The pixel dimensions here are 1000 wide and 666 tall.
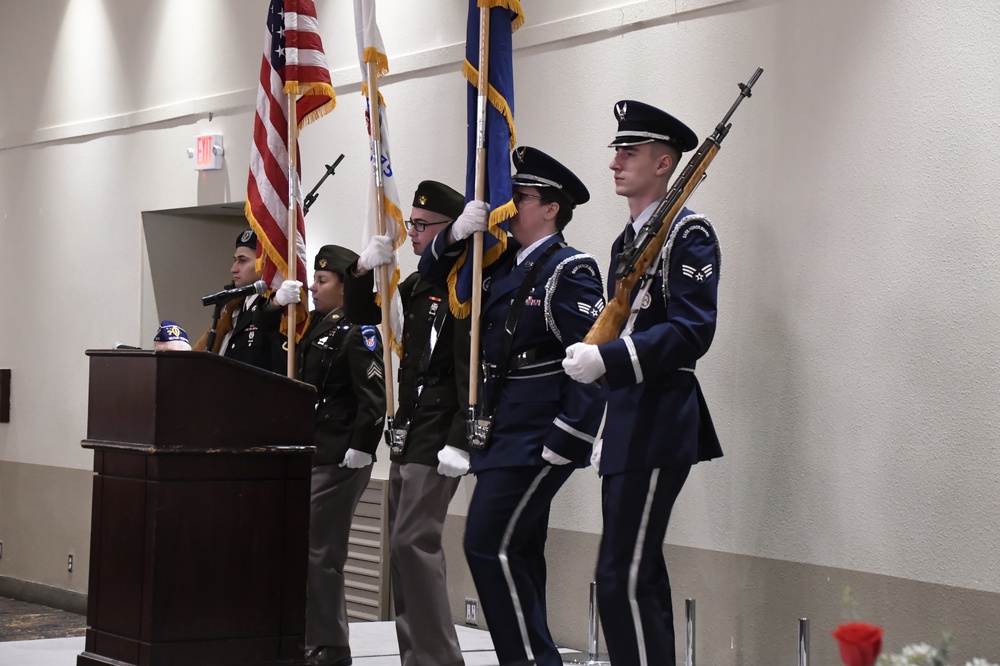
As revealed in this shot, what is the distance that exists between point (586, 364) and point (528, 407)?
1.68ft

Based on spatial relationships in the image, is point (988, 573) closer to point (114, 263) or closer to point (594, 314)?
point (594, 314)

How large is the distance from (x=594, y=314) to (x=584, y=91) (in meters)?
1.69

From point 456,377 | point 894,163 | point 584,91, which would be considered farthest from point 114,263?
point 894,163

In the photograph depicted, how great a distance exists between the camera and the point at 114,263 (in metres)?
7.79

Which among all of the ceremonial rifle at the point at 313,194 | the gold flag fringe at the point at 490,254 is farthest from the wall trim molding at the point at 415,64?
the gold flag fringe at the point at 490,254

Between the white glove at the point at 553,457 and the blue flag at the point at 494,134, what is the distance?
612mm

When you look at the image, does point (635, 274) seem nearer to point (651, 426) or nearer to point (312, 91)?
point (651, 426)

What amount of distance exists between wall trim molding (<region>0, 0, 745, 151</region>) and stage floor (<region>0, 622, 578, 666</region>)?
2376 mm

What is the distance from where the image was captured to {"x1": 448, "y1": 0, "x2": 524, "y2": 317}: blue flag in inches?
156

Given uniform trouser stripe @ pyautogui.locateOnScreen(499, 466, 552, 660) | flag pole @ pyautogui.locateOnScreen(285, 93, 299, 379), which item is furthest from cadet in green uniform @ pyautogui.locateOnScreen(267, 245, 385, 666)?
uniform trouser stripe @ pyautogui.locateOnScreen(499, 466, 552, 660)

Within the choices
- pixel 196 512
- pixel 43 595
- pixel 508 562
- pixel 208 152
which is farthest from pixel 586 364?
pixel 43 595

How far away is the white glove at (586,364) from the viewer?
10.5ft

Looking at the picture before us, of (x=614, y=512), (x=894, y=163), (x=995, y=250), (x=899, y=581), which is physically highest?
(x=894, y=163)

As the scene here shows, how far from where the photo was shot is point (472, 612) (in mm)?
5578
